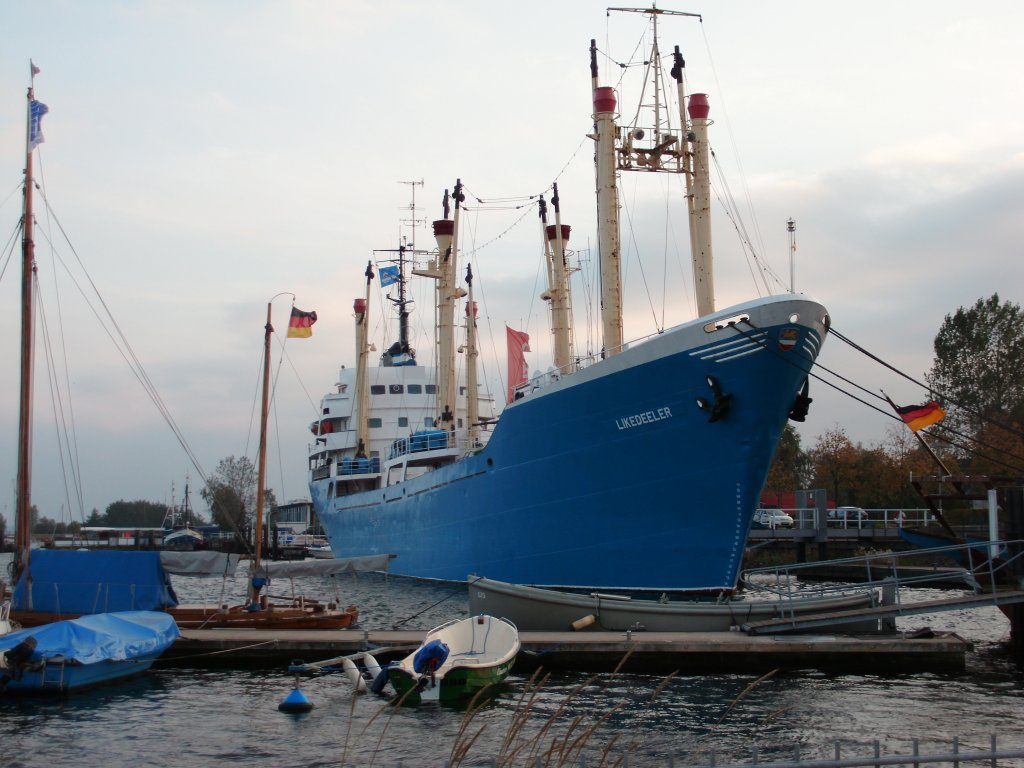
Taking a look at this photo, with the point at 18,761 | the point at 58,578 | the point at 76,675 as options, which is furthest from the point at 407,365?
the point at 18,761

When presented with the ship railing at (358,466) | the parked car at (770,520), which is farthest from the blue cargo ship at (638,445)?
the parked car at (770,520)

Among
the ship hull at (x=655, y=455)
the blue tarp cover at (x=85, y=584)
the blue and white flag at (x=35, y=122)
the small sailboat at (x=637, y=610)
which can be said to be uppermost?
the blue and white flag at (x=35, y=122)

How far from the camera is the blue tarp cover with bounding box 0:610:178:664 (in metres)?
15.0

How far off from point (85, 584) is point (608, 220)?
562 inches

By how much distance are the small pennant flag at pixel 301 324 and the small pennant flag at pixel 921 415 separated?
57.8ft

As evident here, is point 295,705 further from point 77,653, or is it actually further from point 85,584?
point 85,584

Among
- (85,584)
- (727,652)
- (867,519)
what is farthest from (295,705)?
(867,519)

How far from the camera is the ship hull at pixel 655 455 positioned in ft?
64.1

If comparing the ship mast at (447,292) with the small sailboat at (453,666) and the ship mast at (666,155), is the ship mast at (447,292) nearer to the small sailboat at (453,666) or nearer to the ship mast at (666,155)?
the ship mast at (666,155)

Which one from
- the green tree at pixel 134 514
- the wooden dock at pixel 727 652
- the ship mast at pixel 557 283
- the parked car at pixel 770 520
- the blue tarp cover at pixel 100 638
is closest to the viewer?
the blue tarp cover at pixel 100 638

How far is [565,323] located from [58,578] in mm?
20187

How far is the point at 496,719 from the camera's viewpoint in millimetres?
13594

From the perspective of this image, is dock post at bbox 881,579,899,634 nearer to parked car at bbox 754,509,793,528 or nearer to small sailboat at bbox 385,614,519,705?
small sailboat at bbox 385,614,519,705

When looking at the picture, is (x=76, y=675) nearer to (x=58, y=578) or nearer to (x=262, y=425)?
(x=58, y=578)
